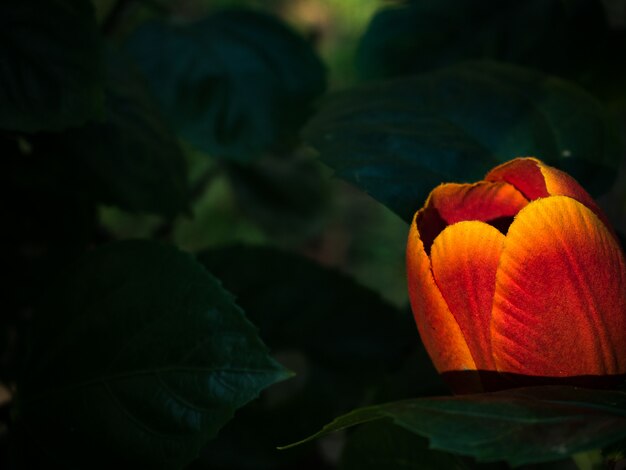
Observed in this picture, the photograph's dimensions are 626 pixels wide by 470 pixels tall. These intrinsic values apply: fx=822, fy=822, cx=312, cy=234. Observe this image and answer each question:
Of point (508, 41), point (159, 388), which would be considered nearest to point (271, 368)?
point (159, 388)

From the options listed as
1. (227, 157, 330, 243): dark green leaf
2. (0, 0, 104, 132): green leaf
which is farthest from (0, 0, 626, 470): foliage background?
(227, 157, 330, 243): dark green leaf

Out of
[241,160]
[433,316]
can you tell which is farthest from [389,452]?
[241,160]

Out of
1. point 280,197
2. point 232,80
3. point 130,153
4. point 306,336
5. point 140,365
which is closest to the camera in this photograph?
point 140,365

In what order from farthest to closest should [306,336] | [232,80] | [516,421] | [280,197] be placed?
[280,197] < [232,80] < [306,336] < [516,421]

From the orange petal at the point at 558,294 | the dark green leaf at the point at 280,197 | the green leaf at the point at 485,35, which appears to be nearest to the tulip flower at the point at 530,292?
the orange petal at the point at 558,294

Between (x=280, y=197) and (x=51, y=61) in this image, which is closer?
(x=51, y=61)

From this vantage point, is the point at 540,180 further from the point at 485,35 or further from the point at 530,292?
the point at 485,35

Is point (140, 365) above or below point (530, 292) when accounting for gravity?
below
